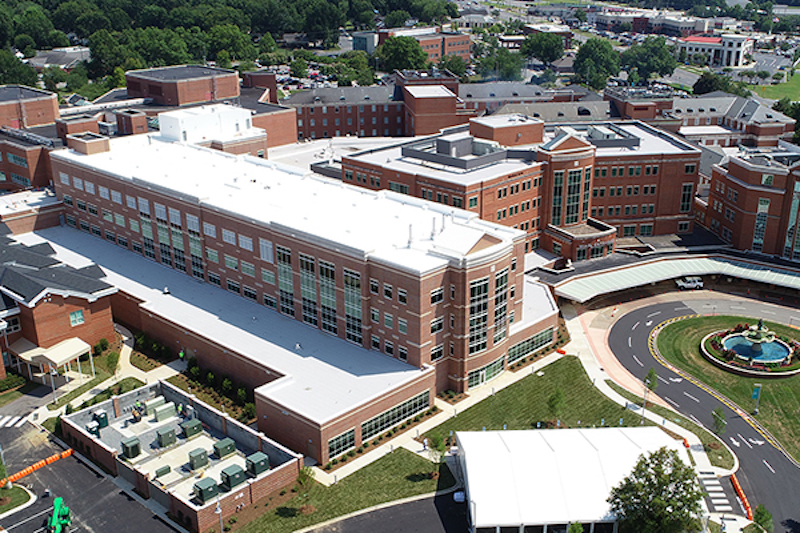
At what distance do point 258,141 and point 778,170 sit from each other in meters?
82.9

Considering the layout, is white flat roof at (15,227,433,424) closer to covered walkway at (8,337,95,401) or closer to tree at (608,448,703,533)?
covered walkway at (8,337,95,401)

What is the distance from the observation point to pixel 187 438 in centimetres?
7925

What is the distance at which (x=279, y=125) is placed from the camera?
166125 mm

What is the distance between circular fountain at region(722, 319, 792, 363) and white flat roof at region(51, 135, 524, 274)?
1244 inches

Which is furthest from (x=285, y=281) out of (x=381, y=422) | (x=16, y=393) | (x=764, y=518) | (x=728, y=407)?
(x=764, y=518)

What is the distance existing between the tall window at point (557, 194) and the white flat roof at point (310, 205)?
2572 cm

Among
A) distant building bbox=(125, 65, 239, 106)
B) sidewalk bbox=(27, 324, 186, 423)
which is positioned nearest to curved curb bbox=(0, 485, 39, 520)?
sidewalk bbox=(27, 324, 186, 423)

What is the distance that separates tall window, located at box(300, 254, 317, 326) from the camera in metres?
88.8

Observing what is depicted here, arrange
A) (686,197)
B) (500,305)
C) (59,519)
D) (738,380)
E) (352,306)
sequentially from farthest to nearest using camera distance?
(686,197) < (738,380) < (500,305) < (352,306) < (59,519)

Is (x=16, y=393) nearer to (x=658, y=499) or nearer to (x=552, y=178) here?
(x=658, y=499)

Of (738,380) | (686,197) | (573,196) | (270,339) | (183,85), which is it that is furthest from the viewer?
(183,85)

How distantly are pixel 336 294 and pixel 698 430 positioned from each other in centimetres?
4032

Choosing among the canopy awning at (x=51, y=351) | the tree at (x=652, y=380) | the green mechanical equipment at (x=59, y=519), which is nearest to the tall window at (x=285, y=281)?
the canopy awning at (x=51, y=351)

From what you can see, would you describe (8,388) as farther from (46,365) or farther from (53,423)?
(53,423)
